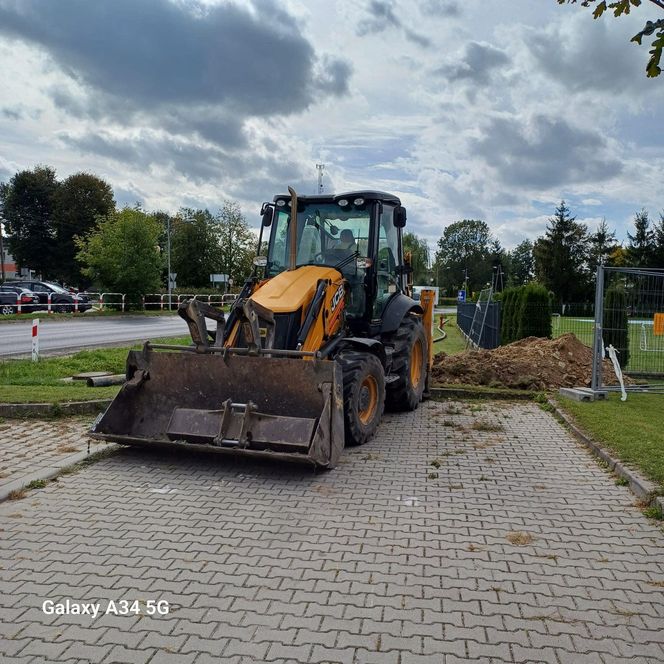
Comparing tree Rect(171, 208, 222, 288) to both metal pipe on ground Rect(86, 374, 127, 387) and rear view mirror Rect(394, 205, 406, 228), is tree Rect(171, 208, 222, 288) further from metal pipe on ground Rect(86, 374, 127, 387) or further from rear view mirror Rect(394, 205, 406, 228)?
rear view mirror Rect(394, 205, 406, 228)

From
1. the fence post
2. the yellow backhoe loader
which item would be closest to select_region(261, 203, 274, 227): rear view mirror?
the yellow backhoe loader

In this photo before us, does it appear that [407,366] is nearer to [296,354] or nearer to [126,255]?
[296,354]

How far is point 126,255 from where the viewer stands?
119ft

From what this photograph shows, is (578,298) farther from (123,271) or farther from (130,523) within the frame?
(130,523)

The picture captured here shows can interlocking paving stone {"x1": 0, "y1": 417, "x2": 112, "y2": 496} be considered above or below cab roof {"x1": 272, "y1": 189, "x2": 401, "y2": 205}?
below

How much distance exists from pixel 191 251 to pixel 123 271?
2833 centimetres

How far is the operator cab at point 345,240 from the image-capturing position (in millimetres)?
8688

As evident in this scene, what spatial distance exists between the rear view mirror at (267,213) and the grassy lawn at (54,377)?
10.5 feet

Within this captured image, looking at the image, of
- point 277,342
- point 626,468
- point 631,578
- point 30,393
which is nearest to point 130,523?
point 277,342

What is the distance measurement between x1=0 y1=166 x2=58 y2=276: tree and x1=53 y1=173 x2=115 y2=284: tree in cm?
80

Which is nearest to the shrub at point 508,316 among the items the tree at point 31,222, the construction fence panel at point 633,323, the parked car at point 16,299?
the construction fence panel at point 633,323

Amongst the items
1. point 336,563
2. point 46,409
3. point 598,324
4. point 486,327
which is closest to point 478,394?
point 598,324

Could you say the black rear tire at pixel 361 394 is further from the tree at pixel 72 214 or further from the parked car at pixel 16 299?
the tree at pixel 72 214

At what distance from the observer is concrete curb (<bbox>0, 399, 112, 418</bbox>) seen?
8617 millimetres
